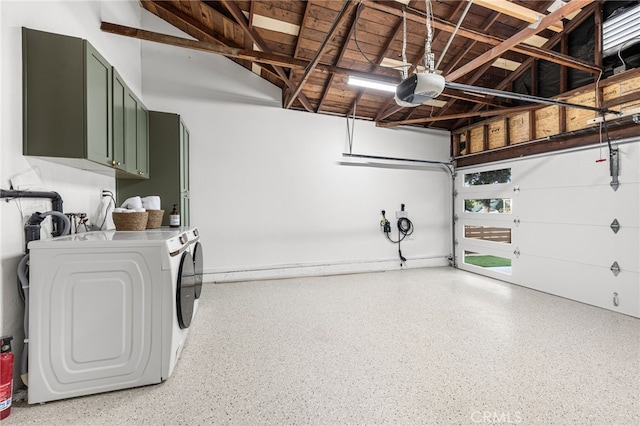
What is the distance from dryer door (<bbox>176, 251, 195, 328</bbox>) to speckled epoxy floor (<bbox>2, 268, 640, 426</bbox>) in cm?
40

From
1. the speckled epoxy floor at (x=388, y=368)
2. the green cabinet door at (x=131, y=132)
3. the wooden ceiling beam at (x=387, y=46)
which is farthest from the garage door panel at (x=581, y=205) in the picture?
the green cabinet door at (x=131, y=132)

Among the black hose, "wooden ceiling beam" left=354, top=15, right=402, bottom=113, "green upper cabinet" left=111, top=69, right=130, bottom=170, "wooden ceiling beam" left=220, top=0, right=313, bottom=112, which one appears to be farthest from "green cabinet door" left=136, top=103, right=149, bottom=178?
"wooden ceiling beam" left=354, top=15, right=402, bottom=113

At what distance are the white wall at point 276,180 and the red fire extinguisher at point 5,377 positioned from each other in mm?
2810

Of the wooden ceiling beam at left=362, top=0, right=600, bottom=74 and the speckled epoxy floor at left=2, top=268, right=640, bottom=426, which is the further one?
the wooden ceiling beam at left=362, top=0, right=600, bottom=74

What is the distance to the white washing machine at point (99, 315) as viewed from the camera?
1.71 m

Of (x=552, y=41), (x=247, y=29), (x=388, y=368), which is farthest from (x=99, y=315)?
(x=552, y=41)

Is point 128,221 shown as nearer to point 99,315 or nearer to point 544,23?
point 99,315

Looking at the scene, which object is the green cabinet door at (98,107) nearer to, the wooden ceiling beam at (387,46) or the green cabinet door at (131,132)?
the green cabinet door at (131,132)

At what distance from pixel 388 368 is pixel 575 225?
3815mm

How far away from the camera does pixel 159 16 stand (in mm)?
4195

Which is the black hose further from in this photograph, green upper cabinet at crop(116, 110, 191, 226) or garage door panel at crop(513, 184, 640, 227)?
garage door panel at crop(513, 184, 640, 227)

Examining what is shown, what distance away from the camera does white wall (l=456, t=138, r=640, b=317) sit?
3.31 metres

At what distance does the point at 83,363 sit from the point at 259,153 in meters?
3.71

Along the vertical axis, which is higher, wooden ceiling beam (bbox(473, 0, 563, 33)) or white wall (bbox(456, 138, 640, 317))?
wooden ceiling beam (bbox(473, 0, 563, 33))
